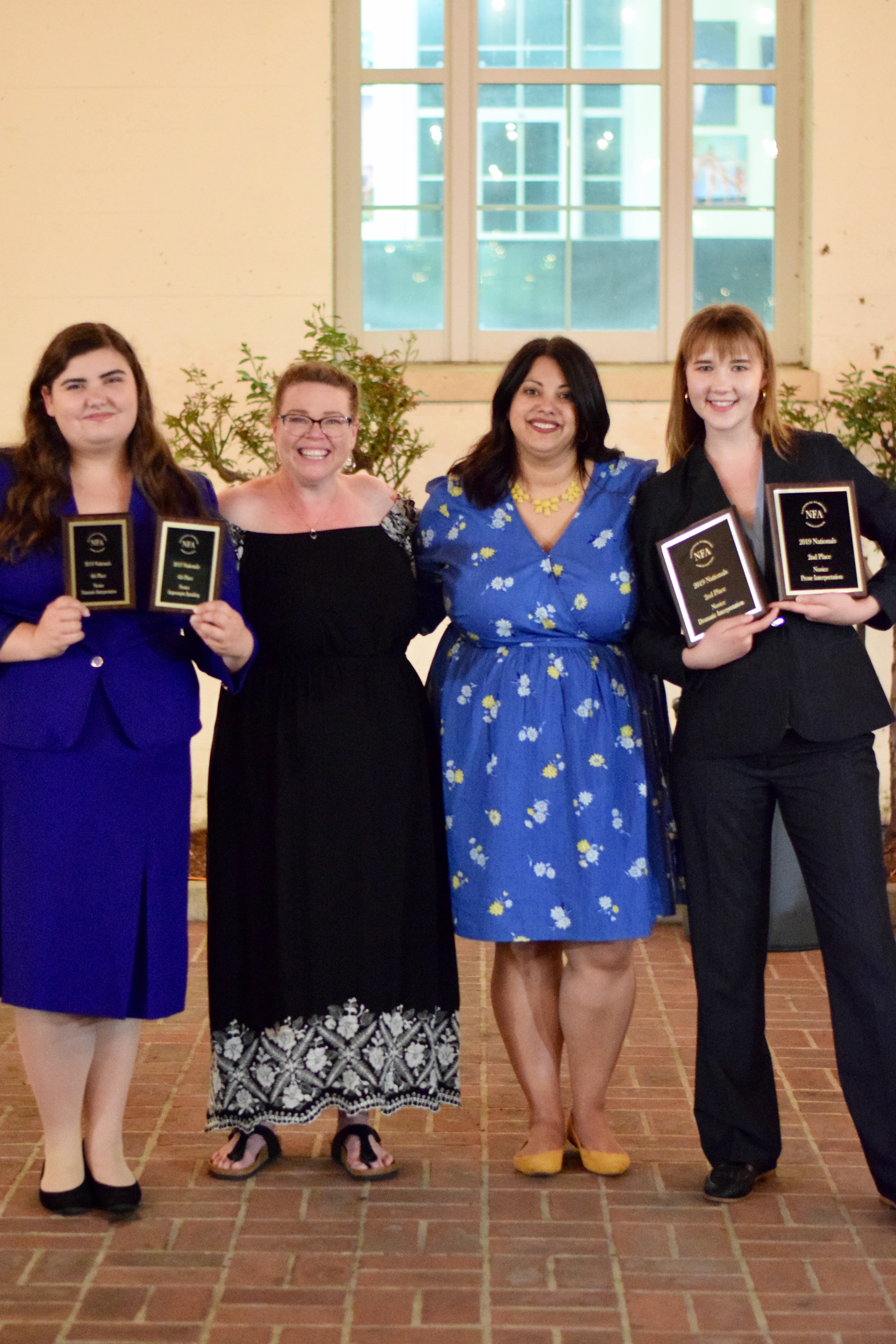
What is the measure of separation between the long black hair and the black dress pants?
77 centimetres

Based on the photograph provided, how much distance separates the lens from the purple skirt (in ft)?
10.5

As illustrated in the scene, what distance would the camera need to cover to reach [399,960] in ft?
11.6

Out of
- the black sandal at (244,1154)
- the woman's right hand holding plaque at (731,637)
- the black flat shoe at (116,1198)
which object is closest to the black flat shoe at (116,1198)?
the black flat shoe at (116,1198)

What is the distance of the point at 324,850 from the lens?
347 cm

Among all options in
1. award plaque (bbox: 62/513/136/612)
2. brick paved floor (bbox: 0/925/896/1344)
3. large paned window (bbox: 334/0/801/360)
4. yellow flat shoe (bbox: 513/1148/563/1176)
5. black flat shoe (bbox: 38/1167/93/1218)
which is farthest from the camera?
large paned window (bbox: 334/0/801/360)

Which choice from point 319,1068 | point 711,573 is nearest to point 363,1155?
point 319,1068

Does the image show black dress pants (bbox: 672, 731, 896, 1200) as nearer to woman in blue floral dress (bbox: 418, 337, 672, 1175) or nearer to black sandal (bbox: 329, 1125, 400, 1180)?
woman in blue floral dress (bbox: 418, 337, 672, 1175)

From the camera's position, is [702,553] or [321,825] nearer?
[702,553]

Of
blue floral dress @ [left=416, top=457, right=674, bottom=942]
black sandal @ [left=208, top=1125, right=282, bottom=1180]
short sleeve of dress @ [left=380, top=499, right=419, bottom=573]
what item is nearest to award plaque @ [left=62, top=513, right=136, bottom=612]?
short sleeve of dress @ [left=380, top=499, right=419, bottom=573]

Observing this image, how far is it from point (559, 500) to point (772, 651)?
656mm

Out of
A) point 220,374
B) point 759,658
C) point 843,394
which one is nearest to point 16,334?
point 220,374

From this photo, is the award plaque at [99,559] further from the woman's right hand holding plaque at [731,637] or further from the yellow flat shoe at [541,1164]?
the yellow flat shoe at [541,1164]

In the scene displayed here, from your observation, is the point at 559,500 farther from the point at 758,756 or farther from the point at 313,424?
the point at 758,756

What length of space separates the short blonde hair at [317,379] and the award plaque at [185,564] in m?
0.46
